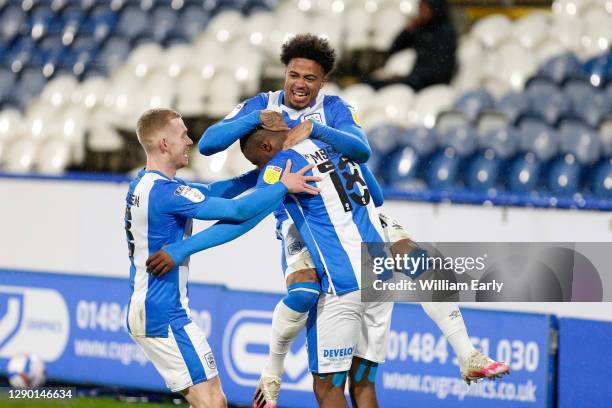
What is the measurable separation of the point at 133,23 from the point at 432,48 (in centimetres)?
351

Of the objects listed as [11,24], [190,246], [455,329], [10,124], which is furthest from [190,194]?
[11,24]

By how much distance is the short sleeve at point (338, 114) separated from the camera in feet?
18.3

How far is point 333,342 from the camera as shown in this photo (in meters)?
5.37

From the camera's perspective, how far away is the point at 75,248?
9047 mm

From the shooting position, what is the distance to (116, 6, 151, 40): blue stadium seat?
11586mm

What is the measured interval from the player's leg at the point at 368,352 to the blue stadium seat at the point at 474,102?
162 inches

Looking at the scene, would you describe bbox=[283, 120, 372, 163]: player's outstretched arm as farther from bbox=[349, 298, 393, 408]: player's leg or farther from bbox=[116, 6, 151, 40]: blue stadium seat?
bbox=[116, 6, 151, 40]: blue stadium seat

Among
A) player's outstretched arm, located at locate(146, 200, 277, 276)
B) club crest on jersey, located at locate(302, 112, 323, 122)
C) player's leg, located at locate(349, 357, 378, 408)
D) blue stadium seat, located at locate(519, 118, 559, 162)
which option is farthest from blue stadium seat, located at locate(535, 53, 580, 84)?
player's outstretched arm, located at locate(146, 200, 277, 276)

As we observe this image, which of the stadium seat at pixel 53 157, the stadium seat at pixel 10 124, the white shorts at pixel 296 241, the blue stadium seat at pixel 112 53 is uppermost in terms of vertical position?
the blue stadium seat at pixel 112 53

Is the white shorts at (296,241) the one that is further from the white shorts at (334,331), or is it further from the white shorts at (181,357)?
the white shorts at (181,357)

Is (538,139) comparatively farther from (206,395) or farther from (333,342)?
(206,395)

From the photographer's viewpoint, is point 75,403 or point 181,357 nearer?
point 181,357

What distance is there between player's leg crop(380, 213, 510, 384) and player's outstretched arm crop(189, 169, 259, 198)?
29.4 inches

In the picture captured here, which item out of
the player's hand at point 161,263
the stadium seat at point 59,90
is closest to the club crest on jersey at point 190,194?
the player's hand at point 161,263
